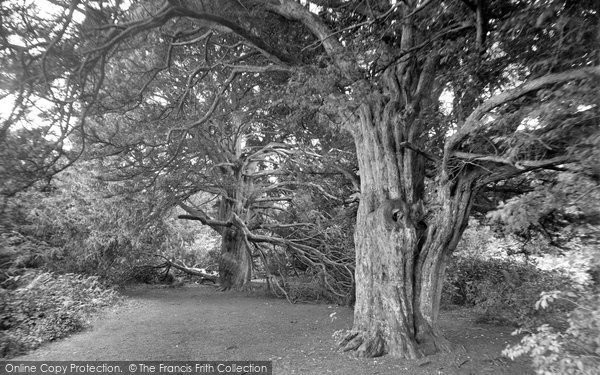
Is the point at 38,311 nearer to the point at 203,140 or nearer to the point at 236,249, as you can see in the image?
the point at 203,140

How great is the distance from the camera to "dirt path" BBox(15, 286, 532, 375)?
4.82m

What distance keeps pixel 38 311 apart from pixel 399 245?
7.57m

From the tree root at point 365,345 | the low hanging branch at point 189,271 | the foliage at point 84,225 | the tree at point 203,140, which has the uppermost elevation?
the tree at point 203,140

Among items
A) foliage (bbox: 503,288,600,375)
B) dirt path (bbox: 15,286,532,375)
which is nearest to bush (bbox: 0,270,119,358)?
dirt path (bbox: 15,286,532,375)

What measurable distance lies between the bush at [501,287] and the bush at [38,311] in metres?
8.38

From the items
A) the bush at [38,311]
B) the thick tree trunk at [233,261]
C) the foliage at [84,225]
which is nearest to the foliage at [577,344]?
the bush at [38,311]

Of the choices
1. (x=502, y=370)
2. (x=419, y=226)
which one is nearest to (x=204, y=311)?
(x=419, y=226)

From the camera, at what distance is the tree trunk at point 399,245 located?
5.17 metres

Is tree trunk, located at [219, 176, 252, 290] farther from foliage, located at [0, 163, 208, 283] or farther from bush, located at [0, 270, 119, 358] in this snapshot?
bush, located at [0, 270, 119, 358]

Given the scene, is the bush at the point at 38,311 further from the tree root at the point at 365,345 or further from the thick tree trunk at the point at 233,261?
the tree root at the point at 365,345

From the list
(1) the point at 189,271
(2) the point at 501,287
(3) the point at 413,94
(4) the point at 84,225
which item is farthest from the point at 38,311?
(2) the point at 501,287

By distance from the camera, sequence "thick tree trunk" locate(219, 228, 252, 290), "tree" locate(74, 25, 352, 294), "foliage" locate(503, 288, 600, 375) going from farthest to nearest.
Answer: "thick tree trunk" locate(219, 228, 252, 290)
"tree" locate(74, 25, 352, 294)
"foliage" locate(503, 288, 600, 375)

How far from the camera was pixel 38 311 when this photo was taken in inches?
278

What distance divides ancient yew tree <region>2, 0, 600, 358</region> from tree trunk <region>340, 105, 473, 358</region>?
18 mm
